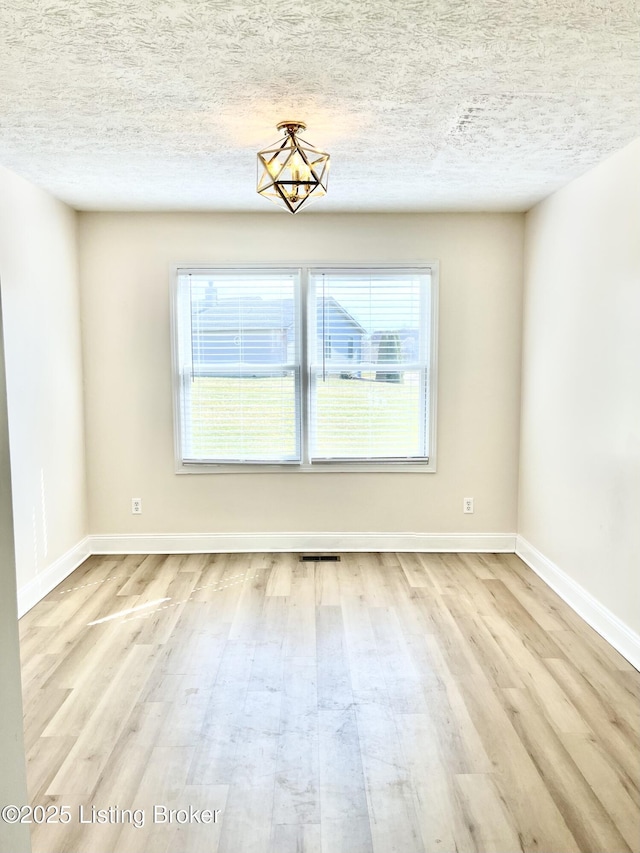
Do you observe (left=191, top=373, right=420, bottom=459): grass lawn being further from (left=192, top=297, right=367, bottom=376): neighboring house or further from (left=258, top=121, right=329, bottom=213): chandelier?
(left=258, top=121, right=329, bottom=213): chandelier

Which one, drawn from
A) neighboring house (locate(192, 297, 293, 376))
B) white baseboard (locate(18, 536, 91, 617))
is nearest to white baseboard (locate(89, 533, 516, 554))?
white baseboard (locate(18, 536, 91, 617))

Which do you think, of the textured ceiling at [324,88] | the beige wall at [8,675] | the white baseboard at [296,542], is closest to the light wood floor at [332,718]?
the white baseboard at [296,542]

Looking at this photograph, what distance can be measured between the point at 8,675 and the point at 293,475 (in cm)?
331

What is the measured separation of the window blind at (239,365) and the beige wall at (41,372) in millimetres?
780

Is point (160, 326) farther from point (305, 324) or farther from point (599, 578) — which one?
point (599, 578)

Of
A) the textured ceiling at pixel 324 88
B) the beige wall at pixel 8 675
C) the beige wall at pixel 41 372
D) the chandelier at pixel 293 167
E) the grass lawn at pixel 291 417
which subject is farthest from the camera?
the grass lawn at pixel 291 417

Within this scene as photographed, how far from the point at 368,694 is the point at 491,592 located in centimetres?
147

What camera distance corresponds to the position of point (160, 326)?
4.32 metres

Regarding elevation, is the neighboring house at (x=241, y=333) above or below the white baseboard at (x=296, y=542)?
above

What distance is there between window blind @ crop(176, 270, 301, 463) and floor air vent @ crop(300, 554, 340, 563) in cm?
75

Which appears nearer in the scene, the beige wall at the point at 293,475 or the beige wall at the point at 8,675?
the beige wall at the point at 8,675

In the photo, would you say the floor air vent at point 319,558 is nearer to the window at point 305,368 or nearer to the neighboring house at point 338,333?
the window at point 305,368

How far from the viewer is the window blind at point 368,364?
4.31 meters

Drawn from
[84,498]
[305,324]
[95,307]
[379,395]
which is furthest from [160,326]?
[379,395]
